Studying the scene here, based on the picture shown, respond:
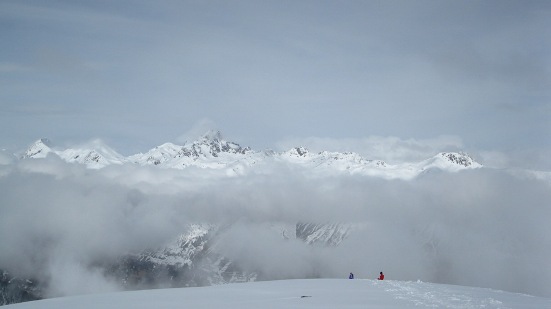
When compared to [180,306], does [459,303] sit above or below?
above

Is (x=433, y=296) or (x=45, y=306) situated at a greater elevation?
(x=433, y=296)

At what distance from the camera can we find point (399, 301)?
28.4 metres

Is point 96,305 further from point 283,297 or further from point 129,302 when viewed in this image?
point 283,297

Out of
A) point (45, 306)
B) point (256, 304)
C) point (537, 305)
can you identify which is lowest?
point (45, 306)

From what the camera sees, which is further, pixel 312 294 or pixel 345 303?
pixel 312 294

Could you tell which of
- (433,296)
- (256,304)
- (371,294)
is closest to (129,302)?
(256,304)

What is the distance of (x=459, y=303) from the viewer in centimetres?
2734

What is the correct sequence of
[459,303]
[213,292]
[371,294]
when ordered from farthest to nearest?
1. [213,292]
2. [371,294]
3. [459,303]

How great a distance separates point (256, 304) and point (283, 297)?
421cm

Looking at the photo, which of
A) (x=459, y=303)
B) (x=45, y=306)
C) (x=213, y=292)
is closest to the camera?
(x=459, y=303)

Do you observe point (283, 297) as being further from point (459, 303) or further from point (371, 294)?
point (459, 303)

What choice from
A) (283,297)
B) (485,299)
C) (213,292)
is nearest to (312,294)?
(283,297)

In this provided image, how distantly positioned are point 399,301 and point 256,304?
9579 mm

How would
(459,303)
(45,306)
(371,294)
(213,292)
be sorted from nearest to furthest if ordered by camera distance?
(459,303) < (45,306) < (371,294) < (213,292)
